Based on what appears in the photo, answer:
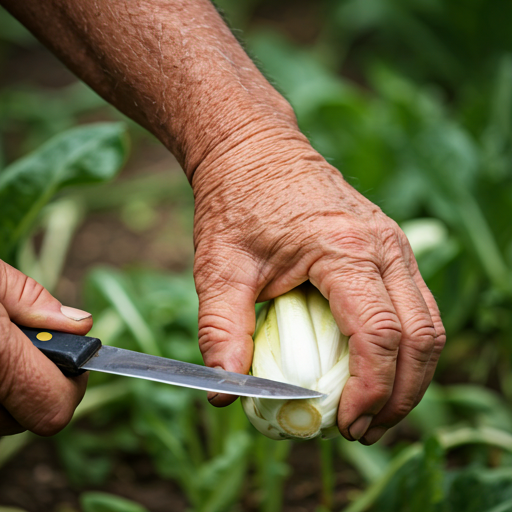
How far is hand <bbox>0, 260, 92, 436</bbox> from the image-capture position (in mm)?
1125

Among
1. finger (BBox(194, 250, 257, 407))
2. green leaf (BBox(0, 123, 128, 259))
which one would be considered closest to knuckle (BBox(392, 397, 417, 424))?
finger (BBox(194, 250, 257, 407))

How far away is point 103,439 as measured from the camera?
7.42 ft

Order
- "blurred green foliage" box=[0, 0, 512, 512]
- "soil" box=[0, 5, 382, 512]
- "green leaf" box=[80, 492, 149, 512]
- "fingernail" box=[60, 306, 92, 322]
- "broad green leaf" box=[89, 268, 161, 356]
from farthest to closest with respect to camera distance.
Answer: "soil" box=[0, 5, 382, 512] < "broad green leaf" box=[89, 268, 161, 356] < "blurred green foliage" box=[0, 0, 512, 512] < "green leaf" box=[80, 492, 149, 512] < "fingernail" box=[60, 306, 92, 322]

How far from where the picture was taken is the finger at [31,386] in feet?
3.67

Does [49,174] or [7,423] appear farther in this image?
[49,174]

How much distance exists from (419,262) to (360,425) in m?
1.23

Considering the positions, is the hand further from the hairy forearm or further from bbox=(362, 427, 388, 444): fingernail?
bbox=(362, 427, 388, 444): fingernail

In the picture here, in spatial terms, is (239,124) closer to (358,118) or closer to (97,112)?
(358,118)

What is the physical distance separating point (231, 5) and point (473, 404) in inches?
197

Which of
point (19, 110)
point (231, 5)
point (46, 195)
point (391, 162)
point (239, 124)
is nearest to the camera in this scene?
point (239, 124)

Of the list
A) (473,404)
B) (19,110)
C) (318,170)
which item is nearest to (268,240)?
(318,170)

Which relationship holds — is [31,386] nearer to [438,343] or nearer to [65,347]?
[65,347]

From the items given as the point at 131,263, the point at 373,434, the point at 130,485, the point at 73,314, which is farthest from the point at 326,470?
the point at 131,263

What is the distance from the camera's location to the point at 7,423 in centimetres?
122
